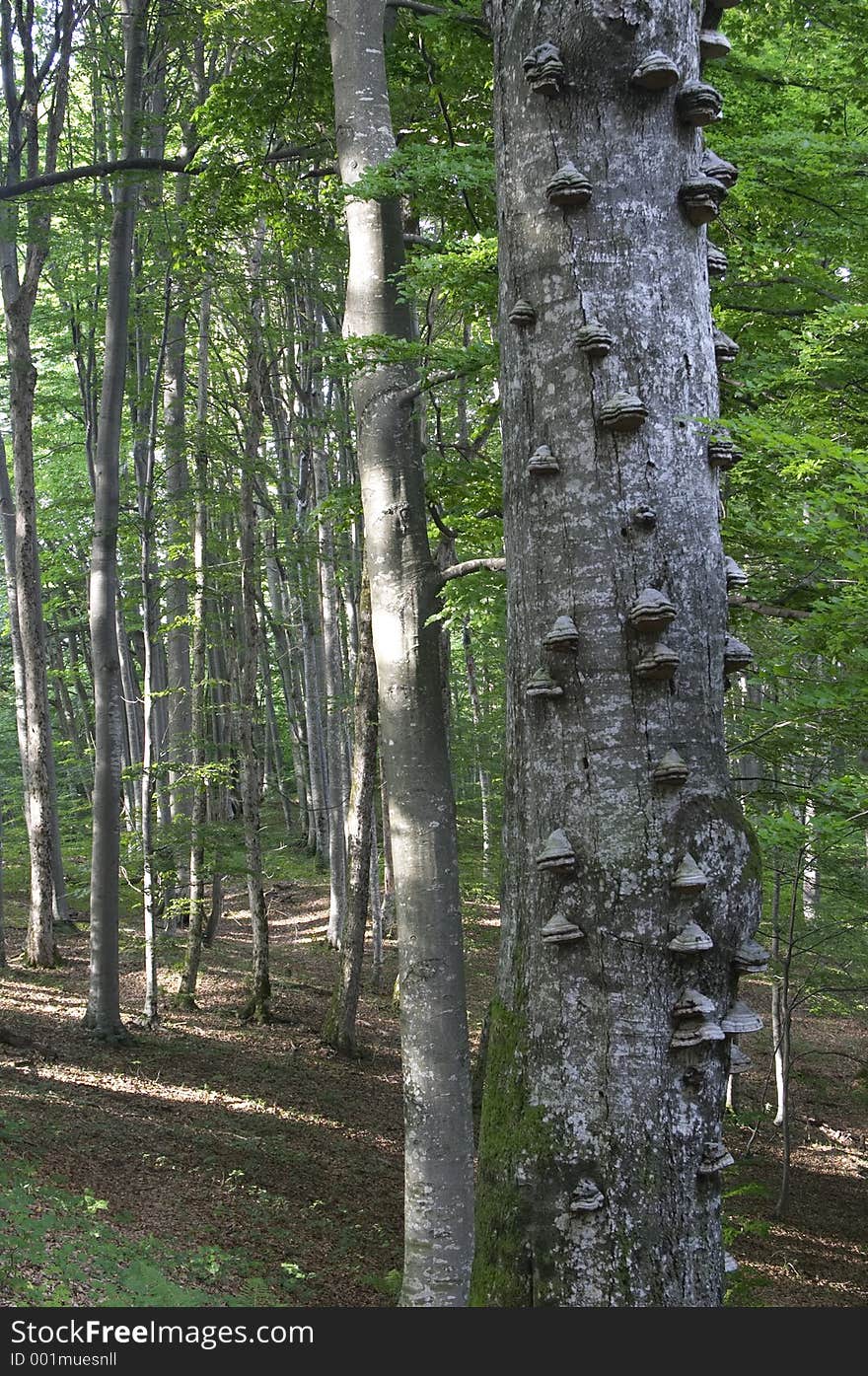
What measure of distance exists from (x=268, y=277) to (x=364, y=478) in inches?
319

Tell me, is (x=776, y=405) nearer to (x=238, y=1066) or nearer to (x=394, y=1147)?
(x=394, y=1147)

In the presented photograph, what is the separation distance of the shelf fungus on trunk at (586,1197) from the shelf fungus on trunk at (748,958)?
0.51 meters

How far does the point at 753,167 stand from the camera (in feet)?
17.7

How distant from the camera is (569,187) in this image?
220 cm

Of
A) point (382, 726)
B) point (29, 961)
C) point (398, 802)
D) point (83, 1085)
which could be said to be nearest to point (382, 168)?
point (382, 726)

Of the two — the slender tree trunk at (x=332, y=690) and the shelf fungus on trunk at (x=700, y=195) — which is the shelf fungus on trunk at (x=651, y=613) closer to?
the shelf fungus on trunk at (x=700, y=195)

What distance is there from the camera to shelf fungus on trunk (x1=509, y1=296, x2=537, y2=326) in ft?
7.50

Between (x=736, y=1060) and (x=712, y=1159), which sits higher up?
(x=736, y=1060)

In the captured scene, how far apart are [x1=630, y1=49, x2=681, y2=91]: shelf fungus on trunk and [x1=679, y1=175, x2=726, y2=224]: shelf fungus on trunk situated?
20 centimetres

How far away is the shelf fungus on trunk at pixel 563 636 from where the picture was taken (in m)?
2.14

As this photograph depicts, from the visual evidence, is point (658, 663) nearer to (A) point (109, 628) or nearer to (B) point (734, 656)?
(B) point (734, 656)

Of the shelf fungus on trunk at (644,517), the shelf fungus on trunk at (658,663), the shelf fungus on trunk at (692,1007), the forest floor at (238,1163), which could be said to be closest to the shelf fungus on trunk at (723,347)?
the shelf fungus on trunk at (644,517)

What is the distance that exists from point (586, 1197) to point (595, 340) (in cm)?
170

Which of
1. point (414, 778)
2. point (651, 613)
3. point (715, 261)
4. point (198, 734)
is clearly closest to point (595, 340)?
point (715, 261)
